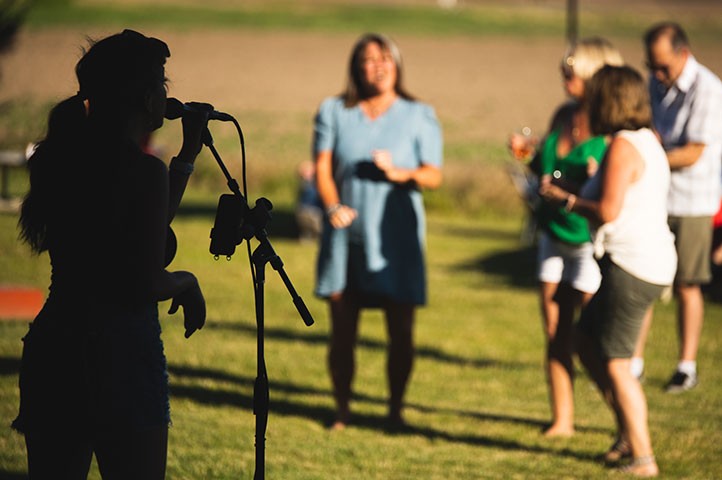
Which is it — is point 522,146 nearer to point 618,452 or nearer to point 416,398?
point 618,452

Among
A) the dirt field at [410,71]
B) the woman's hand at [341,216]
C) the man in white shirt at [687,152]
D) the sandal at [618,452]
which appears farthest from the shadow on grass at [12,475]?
the dirt field at [410,71]

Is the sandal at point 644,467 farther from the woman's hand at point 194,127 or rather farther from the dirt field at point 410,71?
the dirt field at point 410,71

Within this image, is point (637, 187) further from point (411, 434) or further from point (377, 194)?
point (411, 434)

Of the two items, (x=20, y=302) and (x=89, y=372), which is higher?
(x=89, y=372)

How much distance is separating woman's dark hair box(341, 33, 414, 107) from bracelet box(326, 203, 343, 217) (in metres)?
0.57

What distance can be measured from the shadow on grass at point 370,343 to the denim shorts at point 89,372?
600cm

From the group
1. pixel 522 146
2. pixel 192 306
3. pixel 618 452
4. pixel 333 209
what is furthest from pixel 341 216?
pixel 192 306

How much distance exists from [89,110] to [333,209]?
3.19 m

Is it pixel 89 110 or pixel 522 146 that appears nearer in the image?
pixel 89 110

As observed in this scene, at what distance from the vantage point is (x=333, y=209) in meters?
6.65

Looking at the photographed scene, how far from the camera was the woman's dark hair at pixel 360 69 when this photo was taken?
673 cm

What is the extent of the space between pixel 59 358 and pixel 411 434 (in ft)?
12.6

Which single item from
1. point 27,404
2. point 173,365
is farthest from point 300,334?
point 27,404

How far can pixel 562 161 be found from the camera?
662 cm
